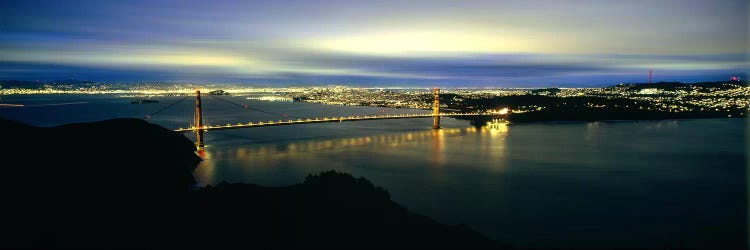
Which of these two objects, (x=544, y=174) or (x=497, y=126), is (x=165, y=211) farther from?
(x=497, y=126)

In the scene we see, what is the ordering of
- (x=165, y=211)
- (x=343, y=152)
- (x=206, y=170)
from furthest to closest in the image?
(x=343, y=152) → (x=206, y=170) → (x=165, y=211)

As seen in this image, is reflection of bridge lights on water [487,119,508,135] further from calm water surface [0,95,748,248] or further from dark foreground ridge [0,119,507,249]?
dark foreground ridge [0,119,507,249]

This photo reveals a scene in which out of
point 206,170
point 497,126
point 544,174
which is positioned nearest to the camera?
point 544,174

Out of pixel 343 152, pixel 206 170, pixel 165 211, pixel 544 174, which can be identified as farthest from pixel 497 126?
pixel 165 211

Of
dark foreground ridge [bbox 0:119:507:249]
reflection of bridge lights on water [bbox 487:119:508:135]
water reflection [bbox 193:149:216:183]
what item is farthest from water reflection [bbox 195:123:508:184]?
dark foreground ridge [bbox 0:119:507:249]

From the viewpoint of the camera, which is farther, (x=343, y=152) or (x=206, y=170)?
(x=343, y=152)

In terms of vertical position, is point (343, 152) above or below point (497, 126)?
below

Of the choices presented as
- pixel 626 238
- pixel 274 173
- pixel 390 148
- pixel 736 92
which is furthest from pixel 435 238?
pixel 736 92
